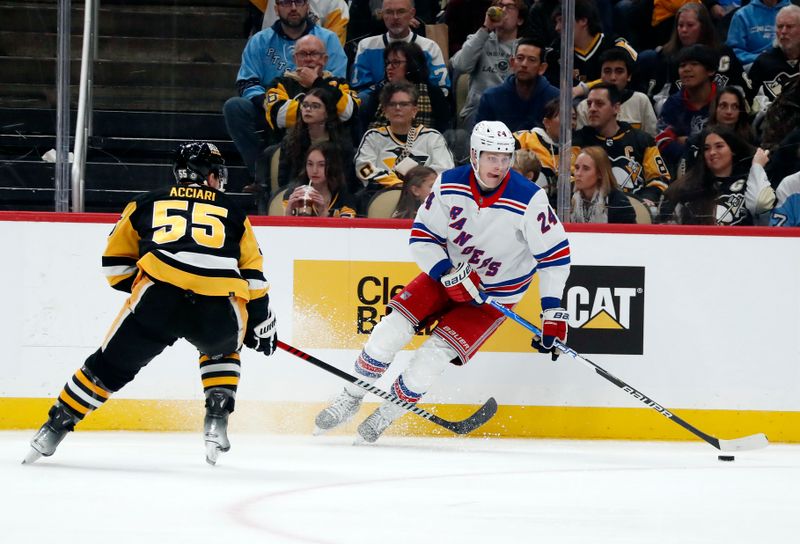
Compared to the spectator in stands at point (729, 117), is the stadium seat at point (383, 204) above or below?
below

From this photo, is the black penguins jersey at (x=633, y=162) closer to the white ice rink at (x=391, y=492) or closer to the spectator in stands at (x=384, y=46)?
A: the spectator in stands at (x=384, y=46)

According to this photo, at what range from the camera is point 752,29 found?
588 cm

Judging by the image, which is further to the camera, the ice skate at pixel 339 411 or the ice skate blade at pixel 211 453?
the ice skate at pixel 339 411

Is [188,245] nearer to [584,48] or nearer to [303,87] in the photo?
[303,87]

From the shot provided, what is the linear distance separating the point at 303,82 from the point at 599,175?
4.33ft

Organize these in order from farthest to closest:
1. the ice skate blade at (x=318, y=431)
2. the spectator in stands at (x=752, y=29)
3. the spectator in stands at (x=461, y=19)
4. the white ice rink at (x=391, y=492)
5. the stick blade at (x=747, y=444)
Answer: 1. the spectator in stands at (x=752, y=29)
2. the spectator in stands at (x=461, y=19)
3. the ice skate blade at (x=318, y=431)
4. the stick blade at (x=747, y=444)
5. the white ice rink at (x=391, y=492)

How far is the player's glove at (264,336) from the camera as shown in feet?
14.2

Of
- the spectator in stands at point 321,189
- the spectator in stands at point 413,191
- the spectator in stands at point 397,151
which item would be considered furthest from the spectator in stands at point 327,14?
the spectator in stands at point 413,191

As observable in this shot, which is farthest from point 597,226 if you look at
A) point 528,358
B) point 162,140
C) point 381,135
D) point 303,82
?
point 162,140

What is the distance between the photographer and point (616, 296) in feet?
17.7

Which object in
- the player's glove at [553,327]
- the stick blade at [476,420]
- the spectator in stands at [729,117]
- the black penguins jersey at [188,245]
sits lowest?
the stick blade at [476,420]

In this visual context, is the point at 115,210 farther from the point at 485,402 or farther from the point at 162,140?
the point at 485,402

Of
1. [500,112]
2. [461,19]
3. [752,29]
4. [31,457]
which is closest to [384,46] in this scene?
[461,19]

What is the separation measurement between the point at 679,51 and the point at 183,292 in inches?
108
